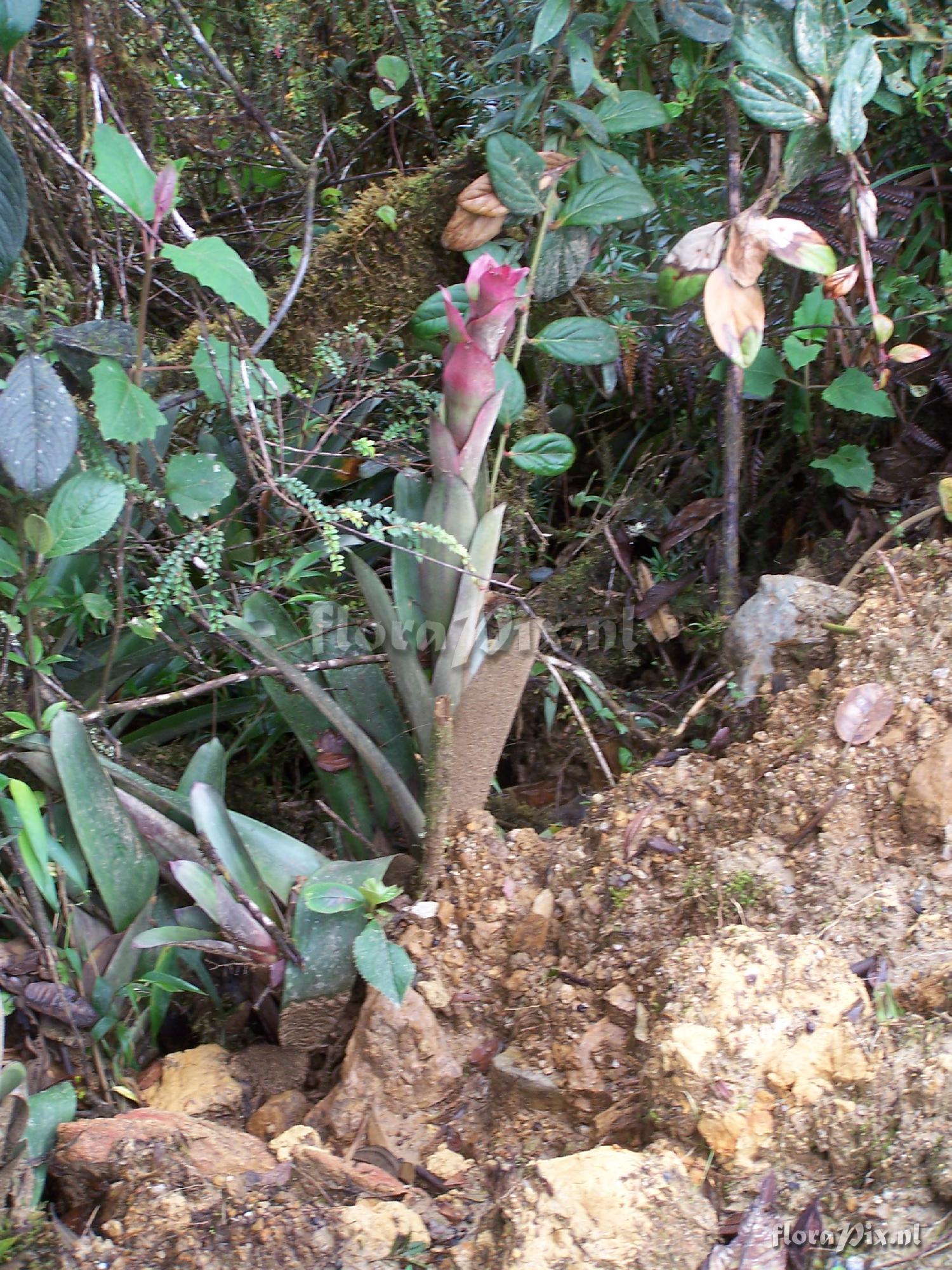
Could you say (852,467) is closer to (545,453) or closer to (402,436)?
(545,453)

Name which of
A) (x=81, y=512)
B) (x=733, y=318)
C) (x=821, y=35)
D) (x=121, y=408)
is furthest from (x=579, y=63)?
(x=81, y=512)

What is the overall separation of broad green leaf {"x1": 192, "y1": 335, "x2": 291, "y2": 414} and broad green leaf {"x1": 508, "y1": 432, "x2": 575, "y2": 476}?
35 centimetres

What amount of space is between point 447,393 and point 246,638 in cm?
42

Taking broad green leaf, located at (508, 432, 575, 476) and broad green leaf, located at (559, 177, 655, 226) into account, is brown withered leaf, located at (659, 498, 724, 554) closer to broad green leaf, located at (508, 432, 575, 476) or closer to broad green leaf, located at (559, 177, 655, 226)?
broad green leaf, located at (508, 432, 575, 476)

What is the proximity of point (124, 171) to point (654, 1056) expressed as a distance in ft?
3.63

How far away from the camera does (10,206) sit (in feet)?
3.75

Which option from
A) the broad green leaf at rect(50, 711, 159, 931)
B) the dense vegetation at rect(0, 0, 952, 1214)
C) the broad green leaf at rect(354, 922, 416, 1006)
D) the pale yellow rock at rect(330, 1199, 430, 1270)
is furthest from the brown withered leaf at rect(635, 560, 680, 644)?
the pale yellow rock at rect(330, 1199, 430, 1270)

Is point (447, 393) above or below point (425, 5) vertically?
below

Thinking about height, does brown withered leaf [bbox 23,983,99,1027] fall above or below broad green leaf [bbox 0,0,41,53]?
below

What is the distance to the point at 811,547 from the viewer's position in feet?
5.46

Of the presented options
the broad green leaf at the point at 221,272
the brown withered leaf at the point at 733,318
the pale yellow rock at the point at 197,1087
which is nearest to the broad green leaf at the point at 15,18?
the broad green leaf at the point at 221,272

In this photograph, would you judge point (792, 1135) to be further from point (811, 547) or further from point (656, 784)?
point (811, 547)

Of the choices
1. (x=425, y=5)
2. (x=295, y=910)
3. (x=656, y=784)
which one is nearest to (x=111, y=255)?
(x=425, y=5)

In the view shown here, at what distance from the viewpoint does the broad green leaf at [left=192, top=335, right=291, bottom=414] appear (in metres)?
1.32
